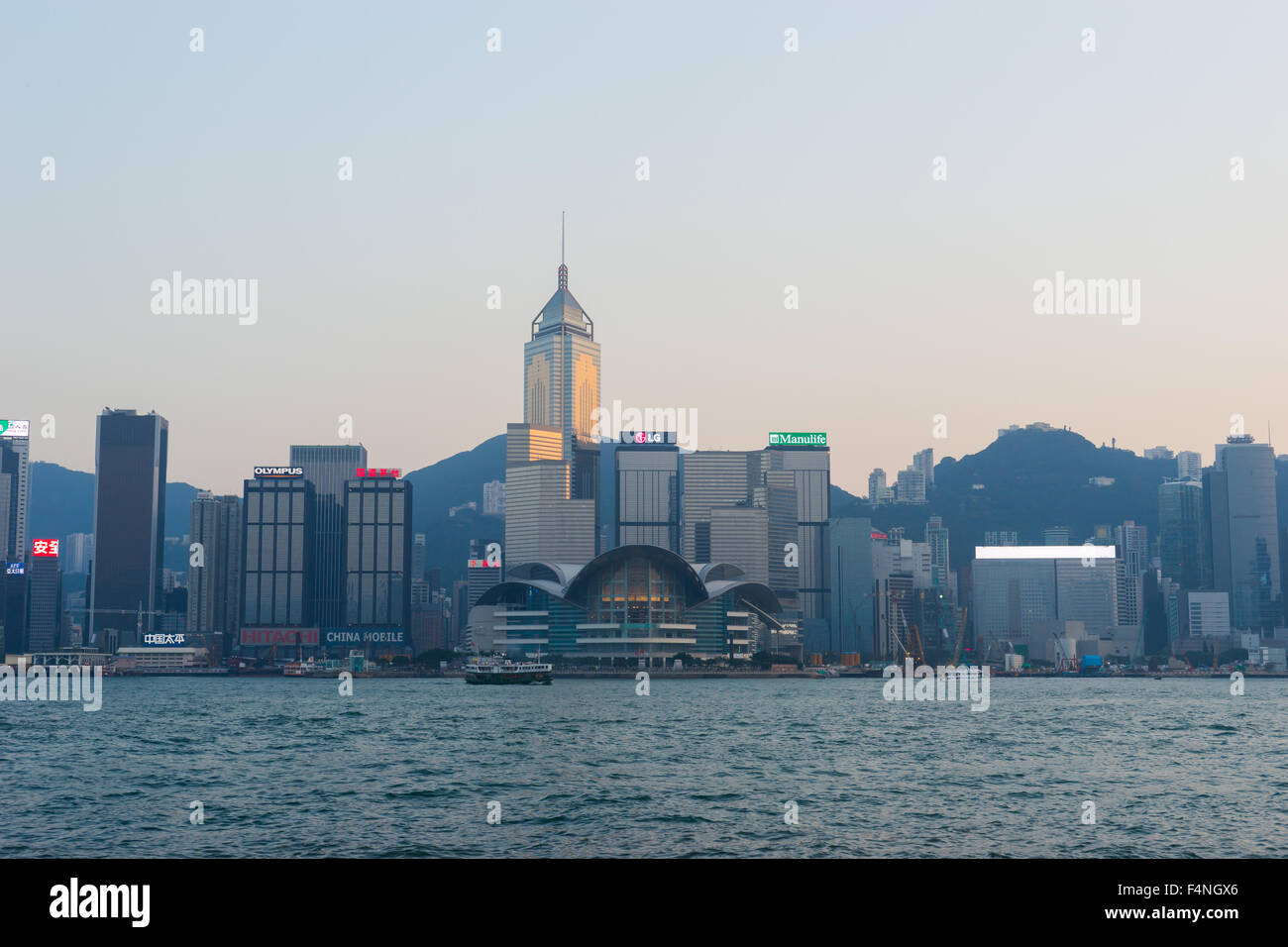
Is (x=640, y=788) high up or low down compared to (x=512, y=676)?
up

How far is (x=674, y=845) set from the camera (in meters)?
34.5

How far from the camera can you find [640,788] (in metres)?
49.5

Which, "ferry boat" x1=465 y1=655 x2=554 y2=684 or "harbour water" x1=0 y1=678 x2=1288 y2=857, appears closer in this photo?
"harbour water" x1=0 y1=678 x2=1288 y2=857

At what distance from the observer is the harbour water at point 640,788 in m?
35.5

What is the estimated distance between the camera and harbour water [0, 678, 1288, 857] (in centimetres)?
3553

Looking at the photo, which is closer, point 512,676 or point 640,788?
point 640,788

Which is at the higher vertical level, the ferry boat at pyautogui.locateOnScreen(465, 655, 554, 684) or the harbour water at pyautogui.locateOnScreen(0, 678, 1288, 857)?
the harbour water at pyautogui.locateOnScreen(0, 678, 1288, 857)

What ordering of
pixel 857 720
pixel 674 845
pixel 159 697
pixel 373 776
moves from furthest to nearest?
pixel 159 697
pixel 857 720
pixel 373 776
pixel 674 845

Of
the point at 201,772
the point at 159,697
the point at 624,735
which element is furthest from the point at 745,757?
the point at 159,697

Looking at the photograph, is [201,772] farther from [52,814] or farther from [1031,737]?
[1031,737]

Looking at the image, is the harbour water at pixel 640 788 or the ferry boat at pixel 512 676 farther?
the ferry boat at pixel 512 676

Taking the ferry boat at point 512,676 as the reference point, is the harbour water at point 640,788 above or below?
above
